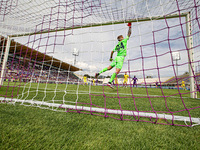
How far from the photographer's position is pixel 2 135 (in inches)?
39.8

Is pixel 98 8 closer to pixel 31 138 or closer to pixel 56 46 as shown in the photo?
pixel 56 46

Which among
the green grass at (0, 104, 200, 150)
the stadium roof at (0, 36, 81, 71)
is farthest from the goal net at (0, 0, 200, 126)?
the green grass at (0, 104, 200, 150)

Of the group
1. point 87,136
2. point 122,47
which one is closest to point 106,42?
point 122,47

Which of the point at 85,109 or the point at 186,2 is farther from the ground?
the point at 186,2

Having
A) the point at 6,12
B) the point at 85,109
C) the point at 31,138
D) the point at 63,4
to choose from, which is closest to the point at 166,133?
the point at 85,109

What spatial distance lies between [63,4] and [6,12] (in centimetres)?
228

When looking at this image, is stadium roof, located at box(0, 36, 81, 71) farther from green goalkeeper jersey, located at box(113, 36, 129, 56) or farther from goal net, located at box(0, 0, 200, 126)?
green goalkeeper jersey, located at box(113, 36, 129, 56)

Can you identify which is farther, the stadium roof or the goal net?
the stadium roof

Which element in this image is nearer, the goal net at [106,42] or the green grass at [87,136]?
the green grass at [87,136]

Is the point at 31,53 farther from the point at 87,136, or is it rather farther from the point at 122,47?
the point at 87,136

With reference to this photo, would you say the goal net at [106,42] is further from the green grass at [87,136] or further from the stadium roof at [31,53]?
the green grass at [87,136]

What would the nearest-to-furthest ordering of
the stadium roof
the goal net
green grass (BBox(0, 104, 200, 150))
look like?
green grass (BBox(0, 104, 200, 150))
the goal net
the stadium roof

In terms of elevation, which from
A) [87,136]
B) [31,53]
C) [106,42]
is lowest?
[87,136]

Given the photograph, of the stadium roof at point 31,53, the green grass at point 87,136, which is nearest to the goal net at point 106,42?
the stadium roof at point 31,53
